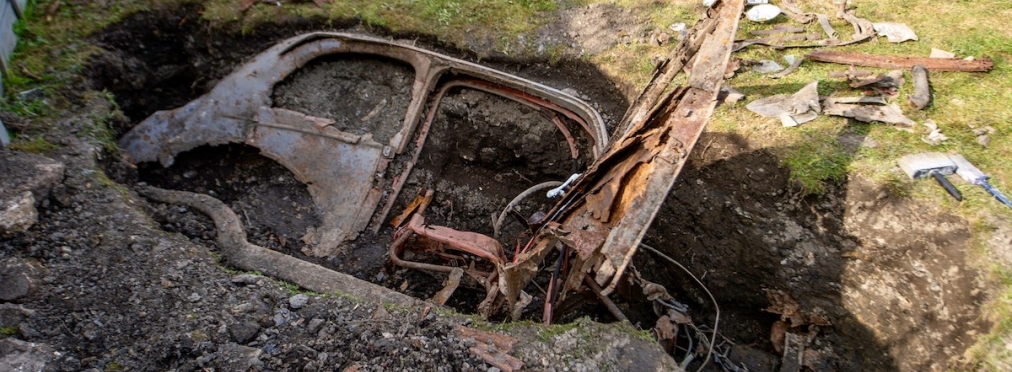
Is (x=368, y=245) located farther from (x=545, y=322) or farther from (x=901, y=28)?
(x=901, y=28)

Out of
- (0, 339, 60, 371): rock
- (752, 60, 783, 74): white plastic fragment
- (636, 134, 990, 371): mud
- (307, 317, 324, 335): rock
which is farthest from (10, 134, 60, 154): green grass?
(752, 60, 783, 74): white plastic fragment

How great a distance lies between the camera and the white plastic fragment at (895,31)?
5.28m

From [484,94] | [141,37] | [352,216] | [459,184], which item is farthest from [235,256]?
[141,37]

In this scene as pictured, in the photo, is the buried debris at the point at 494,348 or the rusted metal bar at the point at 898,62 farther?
the rusted metal bar at the point at 898,62

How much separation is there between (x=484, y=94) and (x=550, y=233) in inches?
101

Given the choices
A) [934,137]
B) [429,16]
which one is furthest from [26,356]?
[934,137]

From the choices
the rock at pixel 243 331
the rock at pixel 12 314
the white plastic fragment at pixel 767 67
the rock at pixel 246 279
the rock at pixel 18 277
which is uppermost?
the rock at pixel 18 277

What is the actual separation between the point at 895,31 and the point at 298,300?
20.1 ft

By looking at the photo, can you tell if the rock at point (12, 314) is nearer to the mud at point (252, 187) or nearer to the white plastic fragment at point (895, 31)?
the mud at point (252, 187)

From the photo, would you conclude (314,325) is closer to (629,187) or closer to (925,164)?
(629,187)

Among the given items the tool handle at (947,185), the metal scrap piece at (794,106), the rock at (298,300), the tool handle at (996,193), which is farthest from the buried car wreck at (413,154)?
the tool handle at (996,193)

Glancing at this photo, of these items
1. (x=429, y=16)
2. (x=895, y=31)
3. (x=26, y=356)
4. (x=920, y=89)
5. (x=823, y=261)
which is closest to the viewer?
(x=26, y=356)

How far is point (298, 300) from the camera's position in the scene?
11.2 ft

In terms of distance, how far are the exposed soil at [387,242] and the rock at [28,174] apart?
0.19 ft
